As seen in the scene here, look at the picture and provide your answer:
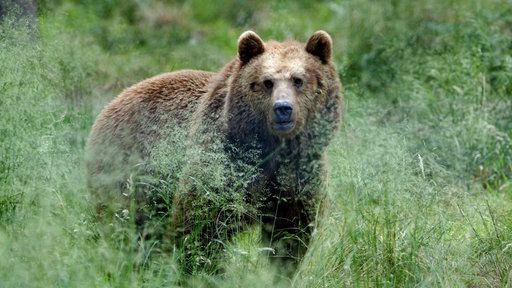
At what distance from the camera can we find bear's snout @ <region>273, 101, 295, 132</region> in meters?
5.54

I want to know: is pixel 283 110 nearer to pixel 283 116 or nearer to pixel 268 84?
pixel 283 116

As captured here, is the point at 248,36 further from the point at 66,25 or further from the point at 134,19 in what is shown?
the point at 134,19

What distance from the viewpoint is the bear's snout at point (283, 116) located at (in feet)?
18.2

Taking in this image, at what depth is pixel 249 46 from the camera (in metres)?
5.97

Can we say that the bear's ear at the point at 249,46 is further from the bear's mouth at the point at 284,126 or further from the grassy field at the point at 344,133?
the grassy field at the point at 344,133

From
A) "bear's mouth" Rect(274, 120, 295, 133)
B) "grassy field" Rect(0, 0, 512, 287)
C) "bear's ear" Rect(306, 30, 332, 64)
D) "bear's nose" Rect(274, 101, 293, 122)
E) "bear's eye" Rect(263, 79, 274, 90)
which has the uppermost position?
"bear's ear" Rect(306, 30, 332, 64)

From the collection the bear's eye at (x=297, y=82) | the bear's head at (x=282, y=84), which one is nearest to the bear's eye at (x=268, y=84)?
the bear's head at (x=282, y=84)

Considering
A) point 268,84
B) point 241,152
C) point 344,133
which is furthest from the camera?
point 344,133

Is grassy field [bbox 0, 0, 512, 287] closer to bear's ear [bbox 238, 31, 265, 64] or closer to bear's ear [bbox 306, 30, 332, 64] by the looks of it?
Result: bear's ear [bbox 306, 30, 332, 64]

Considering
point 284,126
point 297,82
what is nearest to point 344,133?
point 297,82

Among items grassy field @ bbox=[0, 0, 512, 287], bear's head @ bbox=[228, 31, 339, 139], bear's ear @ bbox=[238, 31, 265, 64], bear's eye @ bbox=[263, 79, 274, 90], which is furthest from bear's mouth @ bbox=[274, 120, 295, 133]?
bear's ear @ bbox=[238, 31, 265, 64]

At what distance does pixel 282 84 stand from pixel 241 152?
18.9 inches

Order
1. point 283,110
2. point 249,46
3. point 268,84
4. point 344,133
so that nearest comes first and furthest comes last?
Answer: 1. point 283,110
2. point 268,84
3. point 249,46
4. point 344,133

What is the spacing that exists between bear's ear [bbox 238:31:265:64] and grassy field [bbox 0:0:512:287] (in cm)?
82
